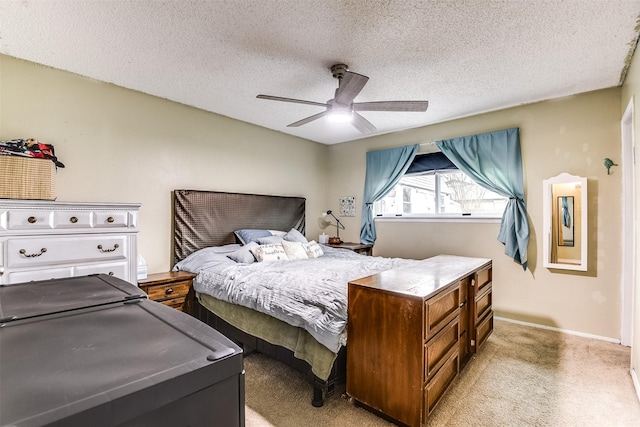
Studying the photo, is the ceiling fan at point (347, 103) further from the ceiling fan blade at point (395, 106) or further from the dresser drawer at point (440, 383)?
the dresser drawer at point (440, 383)

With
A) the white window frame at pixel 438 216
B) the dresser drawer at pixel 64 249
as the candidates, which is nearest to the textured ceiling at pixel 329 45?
the white window frame at pixel 438 216

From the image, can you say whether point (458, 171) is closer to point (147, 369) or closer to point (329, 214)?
point (329, 214)

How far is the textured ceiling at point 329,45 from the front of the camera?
6.29ft

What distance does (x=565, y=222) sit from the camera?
3266 mm

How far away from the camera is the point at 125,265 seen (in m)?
2.56

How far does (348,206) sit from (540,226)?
2598mm

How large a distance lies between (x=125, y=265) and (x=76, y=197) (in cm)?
87

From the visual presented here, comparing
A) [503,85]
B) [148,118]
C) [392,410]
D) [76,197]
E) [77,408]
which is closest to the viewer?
[77,408]

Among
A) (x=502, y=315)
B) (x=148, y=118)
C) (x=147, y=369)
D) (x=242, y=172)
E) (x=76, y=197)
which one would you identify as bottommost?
(x=502, y=315)

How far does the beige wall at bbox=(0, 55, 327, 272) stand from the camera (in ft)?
8.60

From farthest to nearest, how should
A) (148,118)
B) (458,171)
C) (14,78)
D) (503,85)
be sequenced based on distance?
(458,171) → (148,118) → (503,85) → (14,78)

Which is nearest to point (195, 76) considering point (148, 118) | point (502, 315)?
point (148, 118)

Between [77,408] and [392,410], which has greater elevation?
[77,408]

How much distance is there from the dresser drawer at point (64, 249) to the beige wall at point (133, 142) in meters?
0.70
